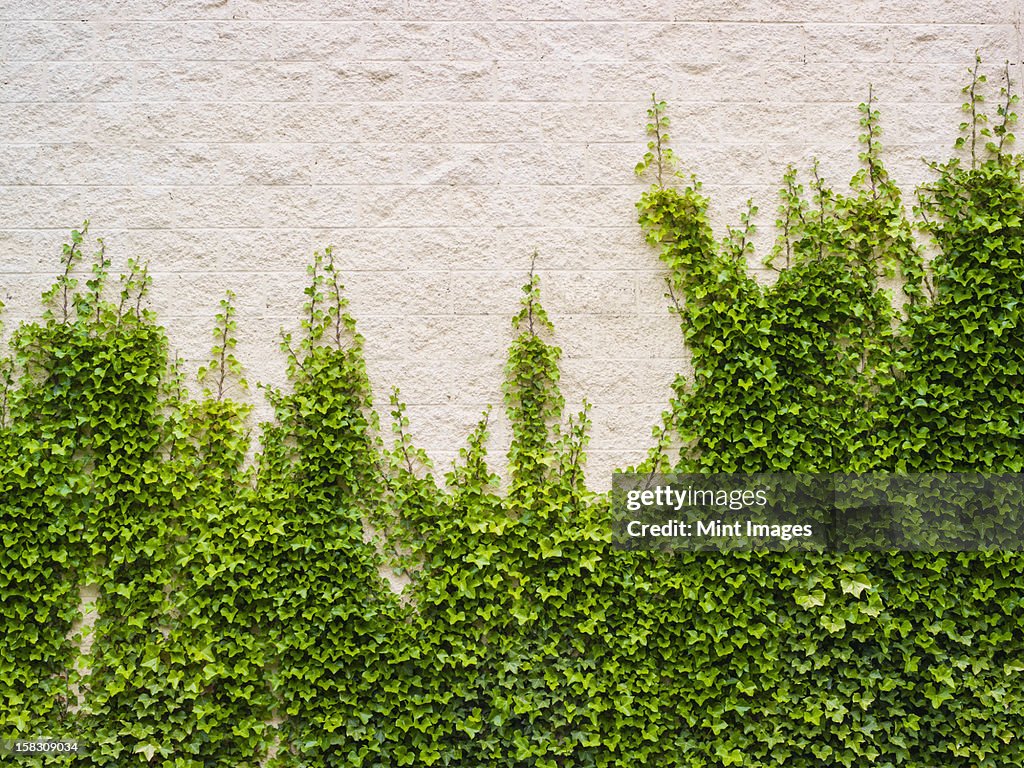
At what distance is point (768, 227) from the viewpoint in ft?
12.0

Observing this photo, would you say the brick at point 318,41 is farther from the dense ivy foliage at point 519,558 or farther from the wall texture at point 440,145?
the dense ivy foliage at point 519,558

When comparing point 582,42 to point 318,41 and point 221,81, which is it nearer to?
point 318,41

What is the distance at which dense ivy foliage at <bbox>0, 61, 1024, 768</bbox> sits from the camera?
11.2 ft

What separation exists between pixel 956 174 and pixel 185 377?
3.43 meters

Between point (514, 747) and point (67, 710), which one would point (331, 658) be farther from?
point (67, 710)

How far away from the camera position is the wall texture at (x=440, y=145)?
11.9 feet

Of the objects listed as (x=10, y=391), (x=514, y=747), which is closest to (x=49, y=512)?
(x=10, y=391)

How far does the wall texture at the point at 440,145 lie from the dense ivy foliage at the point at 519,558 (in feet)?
0.43

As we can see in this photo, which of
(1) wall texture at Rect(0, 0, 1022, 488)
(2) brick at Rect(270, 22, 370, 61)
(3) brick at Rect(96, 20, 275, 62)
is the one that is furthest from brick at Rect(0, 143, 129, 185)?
(2) brick at Rect(270, 22, 370, 61)

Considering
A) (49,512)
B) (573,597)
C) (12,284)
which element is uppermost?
(12,284)

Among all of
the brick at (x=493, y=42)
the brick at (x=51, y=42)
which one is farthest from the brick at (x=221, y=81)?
the brick at (x=493, y=42)

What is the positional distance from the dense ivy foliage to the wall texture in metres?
0.13

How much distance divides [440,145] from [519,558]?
1.81 metres

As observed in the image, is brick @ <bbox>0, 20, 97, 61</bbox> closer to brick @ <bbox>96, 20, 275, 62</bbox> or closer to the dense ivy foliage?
brick @ <bbox>96, 20, 275, 62</bbox>
